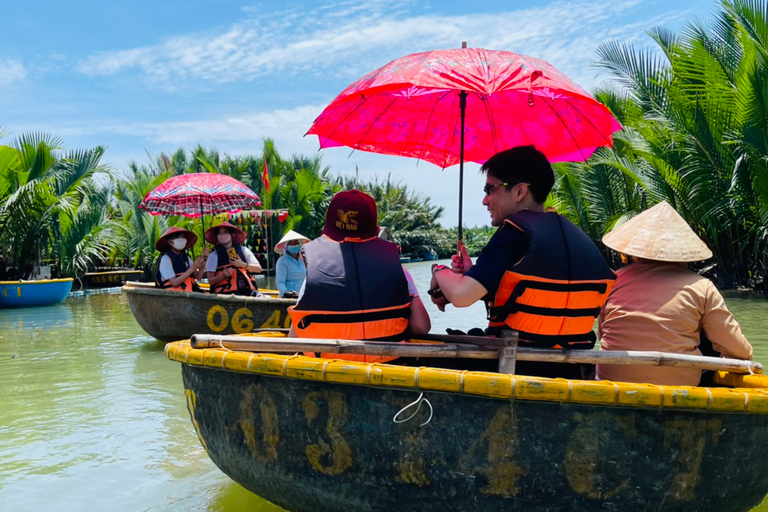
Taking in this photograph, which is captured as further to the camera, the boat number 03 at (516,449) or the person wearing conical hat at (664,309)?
the person wearing conical hat at (664,309)

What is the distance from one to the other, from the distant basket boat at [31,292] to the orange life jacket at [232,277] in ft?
28.3

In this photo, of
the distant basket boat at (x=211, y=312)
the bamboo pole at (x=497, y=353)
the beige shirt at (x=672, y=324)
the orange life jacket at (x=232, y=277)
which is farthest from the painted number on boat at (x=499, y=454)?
the orange life jacket at (x=232, y=277)

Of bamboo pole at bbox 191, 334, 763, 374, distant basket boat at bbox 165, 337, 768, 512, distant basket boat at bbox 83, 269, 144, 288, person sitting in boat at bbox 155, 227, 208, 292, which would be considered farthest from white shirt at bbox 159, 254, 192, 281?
distant basket boat at bbox 83, 269, 144, 288

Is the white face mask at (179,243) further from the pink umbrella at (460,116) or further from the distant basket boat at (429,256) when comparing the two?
the distant basket boat at (429,256)

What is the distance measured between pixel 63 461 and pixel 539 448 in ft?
10.8

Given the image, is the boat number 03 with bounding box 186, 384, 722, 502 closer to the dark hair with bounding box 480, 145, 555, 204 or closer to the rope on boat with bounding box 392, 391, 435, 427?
the rope on boat with bounding box 392, 391, 435, 427

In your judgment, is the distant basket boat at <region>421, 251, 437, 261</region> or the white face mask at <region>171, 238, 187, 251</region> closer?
the white face mask at <region>171, 238, 187, 251</region>

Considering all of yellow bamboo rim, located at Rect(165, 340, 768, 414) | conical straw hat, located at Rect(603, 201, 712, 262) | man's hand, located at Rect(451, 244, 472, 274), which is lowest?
yellow bamboo rim, located at Rect(165, 340, 768, 414)

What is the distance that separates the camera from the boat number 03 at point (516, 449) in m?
2.67

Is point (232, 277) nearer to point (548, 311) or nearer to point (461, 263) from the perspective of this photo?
point (461, 263)

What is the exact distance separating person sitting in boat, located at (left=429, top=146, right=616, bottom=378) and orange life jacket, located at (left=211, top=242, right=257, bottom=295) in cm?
571

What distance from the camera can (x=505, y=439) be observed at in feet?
8.96

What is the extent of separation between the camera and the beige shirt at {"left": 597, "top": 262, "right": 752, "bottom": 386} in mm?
3158

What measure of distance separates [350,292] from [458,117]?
1.58m
